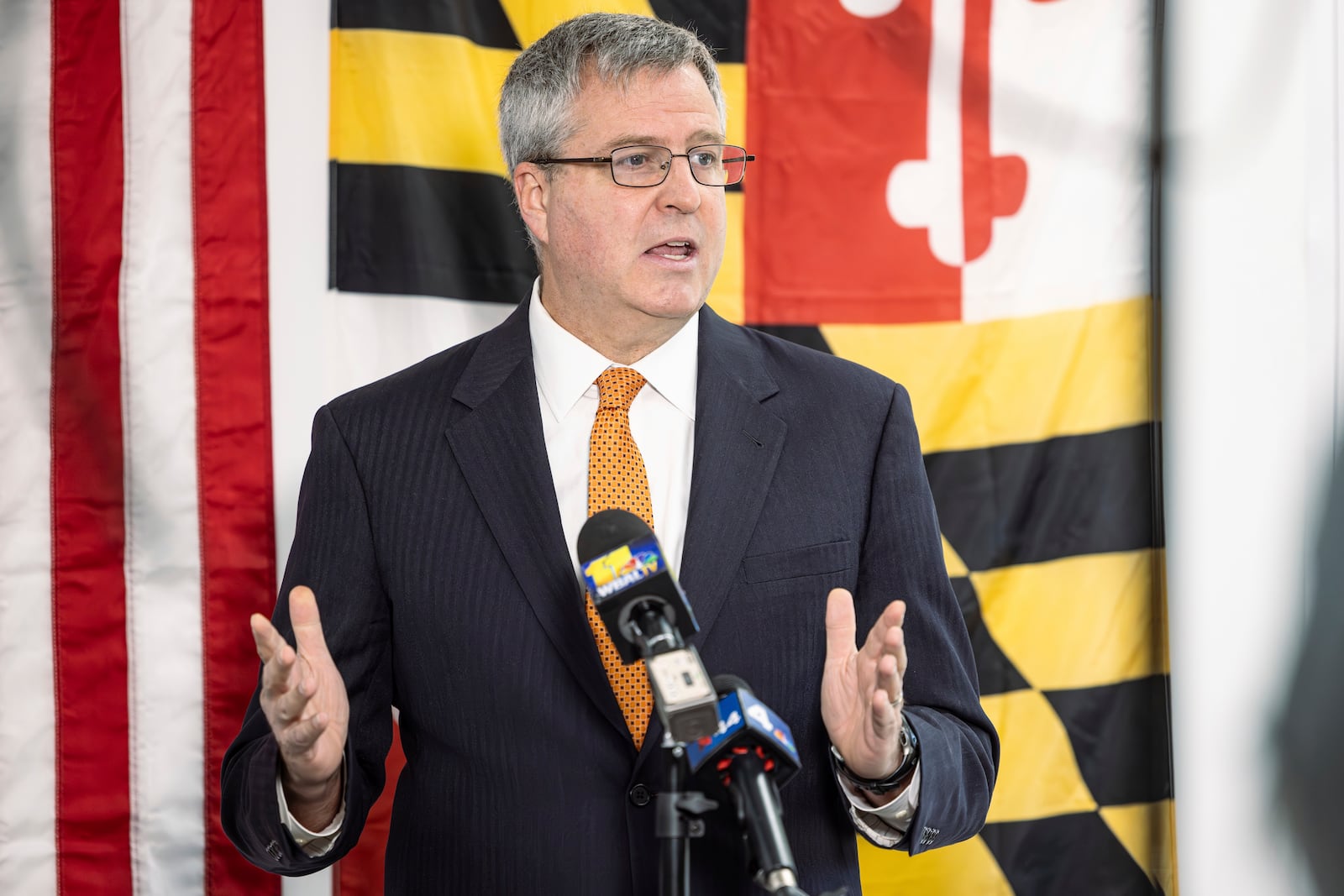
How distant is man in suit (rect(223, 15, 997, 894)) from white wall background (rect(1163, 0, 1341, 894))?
1.11 meters

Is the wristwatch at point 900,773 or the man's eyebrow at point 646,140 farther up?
the man's eyebrow at point 646,140

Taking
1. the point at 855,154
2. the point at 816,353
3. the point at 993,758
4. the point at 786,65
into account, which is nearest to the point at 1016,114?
the point at 855,154

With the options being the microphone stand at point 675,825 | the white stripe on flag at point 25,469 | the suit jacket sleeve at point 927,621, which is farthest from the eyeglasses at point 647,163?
the white stripe on flag at point 25,469

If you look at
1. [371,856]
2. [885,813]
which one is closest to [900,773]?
[885,813]

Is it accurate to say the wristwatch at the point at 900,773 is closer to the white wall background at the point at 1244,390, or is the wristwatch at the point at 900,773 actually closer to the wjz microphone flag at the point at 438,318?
the wjz microphone flag at the point at 438,318

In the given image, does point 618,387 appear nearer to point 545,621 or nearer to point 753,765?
point 545,621

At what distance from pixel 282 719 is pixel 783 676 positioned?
585 millimetres

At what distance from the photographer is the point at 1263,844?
7.77 feet

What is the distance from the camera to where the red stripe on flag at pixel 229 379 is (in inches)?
84.3

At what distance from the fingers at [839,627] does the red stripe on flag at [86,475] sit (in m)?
1.51

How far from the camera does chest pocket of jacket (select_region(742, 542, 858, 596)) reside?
1.40 meters

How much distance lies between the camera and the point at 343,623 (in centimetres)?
143

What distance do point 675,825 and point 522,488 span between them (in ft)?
2.03

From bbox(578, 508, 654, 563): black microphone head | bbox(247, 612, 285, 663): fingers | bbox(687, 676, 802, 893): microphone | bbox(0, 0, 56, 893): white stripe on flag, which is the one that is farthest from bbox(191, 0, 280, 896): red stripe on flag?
bbox(687, 676, 802, 893): microphone
